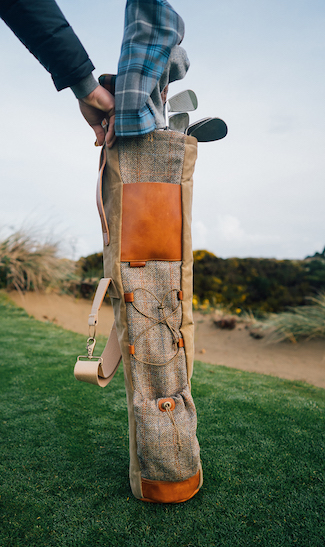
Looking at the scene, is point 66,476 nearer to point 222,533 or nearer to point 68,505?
point 68,505

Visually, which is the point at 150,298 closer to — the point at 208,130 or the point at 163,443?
the point at 163,443

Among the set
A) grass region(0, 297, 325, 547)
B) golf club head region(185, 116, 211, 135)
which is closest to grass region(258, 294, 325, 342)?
grass region(0, 297, 325, 547)

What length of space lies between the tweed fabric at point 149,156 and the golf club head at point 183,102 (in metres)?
0.21

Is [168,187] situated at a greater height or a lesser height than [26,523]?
greater

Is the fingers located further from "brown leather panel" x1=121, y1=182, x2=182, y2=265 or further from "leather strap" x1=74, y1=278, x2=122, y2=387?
"leather strap" x1=74, y1=278, x2=122, y2=387

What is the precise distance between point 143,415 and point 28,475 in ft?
2.10

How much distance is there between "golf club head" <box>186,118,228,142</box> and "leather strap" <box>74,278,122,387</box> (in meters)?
0.76

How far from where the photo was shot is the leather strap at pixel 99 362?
1.39 metres

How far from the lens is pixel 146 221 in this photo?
55.2 inches

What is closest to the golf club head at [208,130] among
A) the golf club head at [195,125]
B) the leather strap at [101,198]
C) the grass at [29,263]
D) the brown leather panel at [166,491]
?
the golf club head at [195,125]

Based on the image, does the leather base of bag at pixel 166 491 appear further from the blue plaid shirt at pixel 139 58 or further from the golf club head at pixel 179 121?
the golf club head at pixel 179 121

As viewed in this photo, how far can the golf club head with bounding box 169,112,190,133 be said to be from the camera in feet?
5.15

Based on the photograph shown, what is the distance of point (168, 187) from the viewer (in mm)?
1430

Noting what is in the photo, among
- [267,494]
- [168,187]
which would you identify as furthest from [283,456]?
[168,187]
